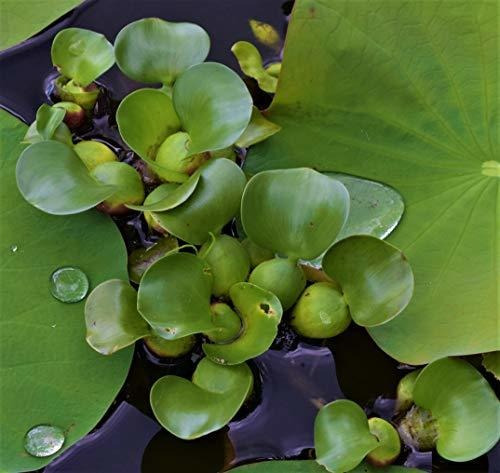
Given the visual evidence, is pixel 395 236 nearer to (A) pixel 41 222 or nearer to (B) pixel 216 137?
(B) pixel 216 137

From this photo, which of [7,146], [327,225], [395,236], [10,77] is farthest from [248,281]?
[10,77]

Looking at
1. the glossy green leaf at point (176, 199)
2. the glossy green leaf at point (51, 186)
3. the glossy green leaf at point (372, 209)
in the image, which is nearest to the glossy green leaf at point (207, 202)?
the glossy green leaf at point (176, 199)

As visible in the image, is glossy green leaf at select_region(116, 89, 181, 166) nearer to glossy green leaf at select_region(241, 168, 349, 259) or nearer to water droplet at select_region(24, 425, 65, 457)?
glossy green leaf at select_region(241, 168, 349, 259)

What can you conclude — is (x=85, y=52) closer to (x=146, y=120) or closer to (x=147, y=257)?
(x=146, y=120)

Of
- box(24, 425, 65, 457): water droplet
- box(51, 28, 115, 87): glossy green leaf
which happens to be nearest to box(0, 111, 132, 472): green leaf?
box(24, 425, 65, 457): water droplet

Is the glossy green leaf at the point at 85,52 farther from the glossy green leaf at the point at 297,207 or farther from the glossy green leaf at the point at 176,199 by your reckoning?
the glossy green leaf at the point at 297,207
